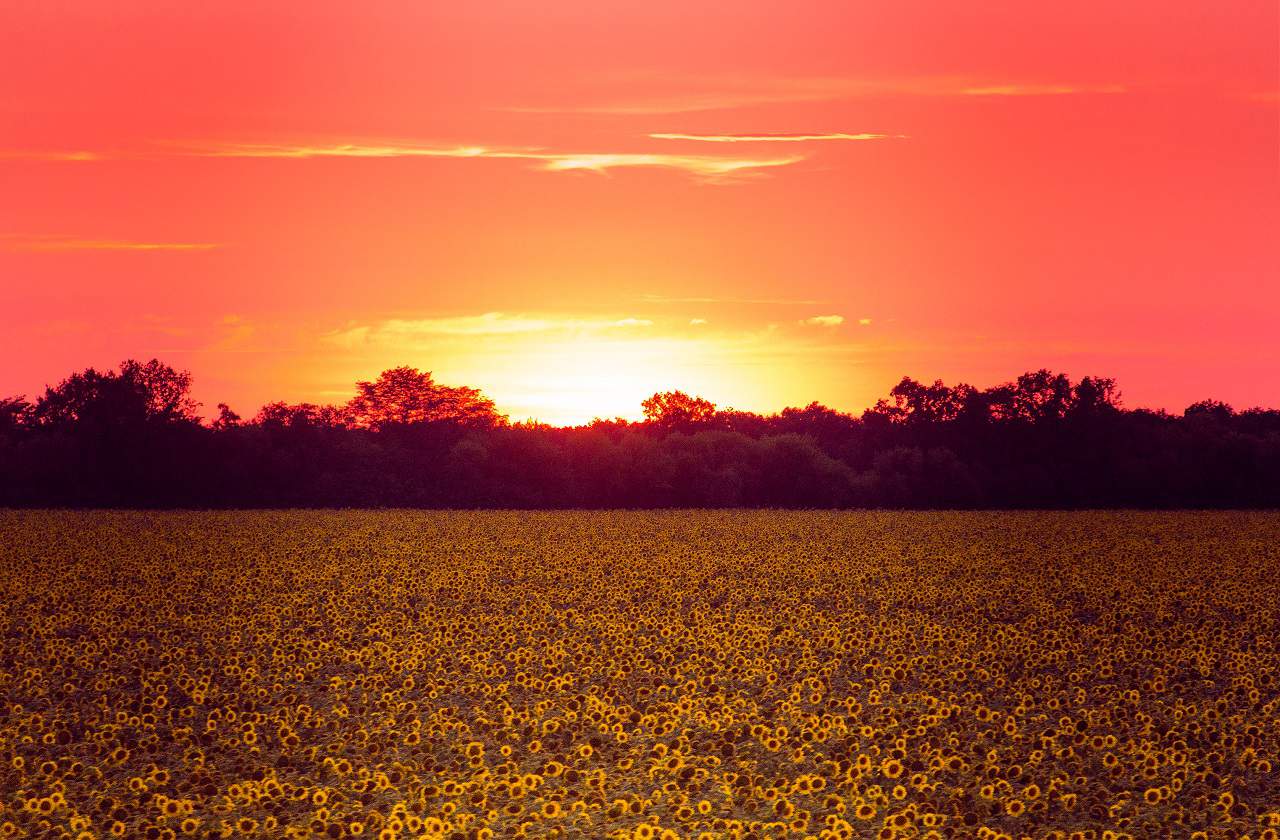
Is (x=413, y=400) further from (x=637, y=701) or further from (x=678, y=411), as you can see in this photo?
(x=637, y=701)

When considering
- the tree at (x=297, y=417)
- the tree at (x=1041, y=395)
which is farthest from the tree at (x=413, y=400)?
the tree at (x=1041, y=395)

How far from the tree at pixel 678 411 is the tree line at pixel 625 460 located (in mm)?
14704

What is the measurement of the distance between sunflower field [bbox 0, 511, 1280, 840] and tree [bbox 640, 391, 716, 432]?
227 feet

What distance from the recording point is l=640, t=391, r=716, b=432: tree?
4149 inches

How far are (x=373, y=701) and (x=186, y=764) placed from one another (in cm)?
345

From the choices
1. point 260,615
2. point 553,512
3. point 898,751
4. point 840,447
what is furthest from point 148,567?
point 840,447

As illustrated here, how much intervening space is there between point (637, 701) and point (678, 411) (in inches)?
3685

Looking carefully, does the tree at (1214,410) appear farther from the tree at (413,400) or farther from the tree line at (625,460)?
the tree at (413,400)

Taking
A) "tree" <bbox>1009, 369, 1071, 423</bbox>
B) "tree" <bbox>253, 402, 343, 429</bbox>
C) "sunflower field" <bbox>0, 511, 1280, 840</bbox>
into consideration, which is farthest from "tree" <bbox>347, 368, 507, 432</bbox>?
"sunflower field" <bbox>0, 511, 1280, 840</bbox>

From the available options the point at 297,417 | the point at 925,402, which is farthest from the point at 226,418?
the point at 925,402

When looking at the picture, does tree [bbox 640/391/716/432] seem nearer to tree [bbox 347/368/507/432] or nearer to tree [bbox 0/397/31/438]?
tree [bbox 347/368/507/432]

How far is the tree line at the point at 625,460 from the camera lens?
263 ft

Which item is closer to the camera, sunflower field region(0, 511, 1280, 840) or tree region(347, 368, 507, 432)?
sunflower field region(0, 511, 1280, 840)

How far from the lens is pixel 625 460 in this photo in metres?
84.9
